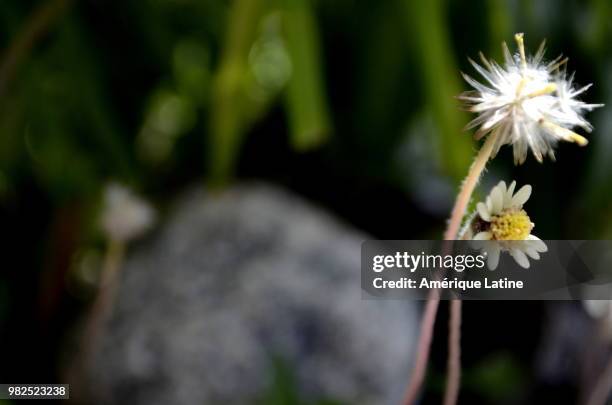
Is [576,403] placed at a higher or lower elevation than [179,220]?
lower

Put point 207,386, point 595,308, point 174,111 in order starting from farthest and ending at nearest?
1. point 174,111
2. point 207,386
3. point 595,308

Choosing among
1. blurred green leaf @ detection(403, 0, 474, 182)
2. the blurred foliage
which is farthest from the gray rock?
→ blurred green leaf @ detection(403, 0, 474, 182)

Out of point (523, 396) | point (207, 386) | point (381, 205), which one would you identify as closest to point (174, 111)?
point (381, 205)

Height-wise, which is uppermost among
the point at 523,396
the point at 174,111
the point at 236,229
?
the point at 174,111

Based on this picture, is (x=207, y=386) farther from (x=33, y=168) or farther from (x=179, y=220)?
(x=33, y=168)

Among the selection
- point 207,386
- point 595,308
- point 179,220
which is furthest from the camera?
point 179,220

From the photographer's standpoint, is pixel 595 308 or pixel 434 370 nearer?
pixel 595 308
